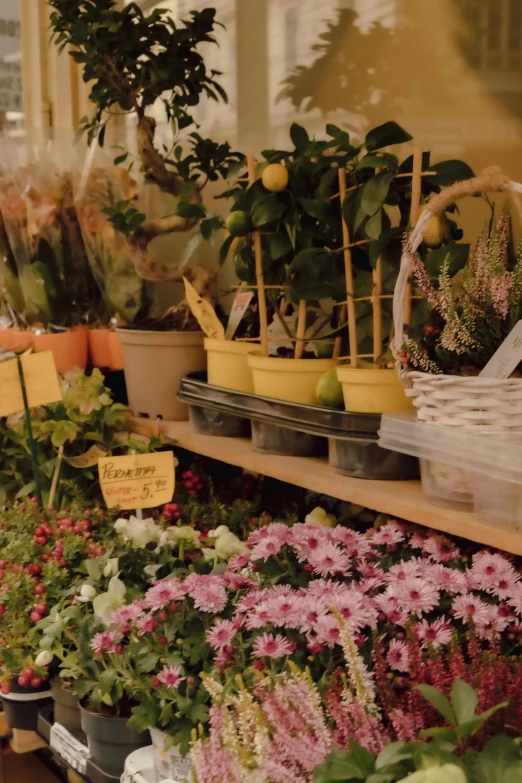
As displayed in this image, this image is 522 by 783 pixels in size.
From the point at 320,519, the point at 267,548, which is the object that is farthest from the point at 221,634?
the point at 320,519

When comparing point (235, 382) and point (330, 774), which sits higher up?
point (235, 382)

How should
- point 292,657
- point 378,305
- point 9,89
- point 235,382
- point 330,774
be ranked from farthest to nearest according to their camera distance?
point 9,89, point 235,382, point 378,305, point 292,657, point 330,774

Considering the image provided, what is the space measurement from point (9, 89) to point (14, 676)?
2704 millimetres

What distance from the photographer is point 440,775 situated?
72 cm

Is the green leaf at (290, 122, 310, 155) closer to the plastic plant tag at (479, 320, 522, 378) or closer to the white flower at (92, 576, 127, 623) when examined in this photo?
the plastic plant tag at (479, 320, 522, 378)

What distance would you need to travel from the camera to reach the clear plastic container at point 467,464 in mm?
1032

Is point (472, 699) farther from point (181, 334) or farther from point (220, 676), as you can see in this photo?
point (181, 334)

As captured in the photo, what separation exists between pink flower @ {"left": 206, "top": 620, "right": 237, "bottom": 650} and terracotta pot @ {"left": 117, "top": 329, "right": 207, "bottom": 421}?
2.71ft

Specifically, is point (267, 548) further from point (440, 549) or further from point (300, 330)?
point (300, 330)

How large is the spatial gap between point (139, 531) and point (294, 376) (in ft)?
1.42

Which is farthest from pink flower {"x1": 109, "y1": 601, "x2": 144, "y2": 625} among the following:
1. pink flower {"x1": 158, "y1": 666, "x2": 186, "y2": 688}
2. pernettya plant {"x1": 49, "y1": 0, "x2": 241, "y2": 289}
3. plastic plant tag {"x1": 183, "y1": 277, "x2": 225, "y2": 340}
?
pernettya plant {"x1": 49, "y1": 0, "x2": 241, "y2": 289}

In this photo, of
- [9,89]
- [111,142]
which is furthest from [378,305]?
[9,89]

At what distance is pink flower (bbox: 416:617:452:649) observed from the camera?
103 cm

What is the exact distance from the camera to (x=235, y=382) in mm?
1656
